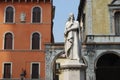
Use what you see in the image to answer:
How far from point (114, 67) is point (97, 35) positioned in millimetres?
4014

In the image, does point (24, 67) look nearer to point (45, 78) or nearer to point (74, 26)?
point (45, 78)

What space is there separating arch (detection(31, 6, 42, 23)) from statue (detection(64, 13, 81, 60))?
24844 mm

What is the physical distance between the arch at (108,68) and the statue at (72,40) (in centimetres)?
2263

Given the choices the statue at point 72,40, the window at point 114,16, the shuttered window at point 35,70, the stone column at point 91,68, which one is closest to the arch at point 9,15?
the shuttered window at point 35,70

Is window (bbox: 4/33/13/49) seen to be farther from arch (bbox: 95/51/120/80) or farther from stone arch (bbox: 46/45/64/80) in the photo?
arch (bbox: 95/51/120/80)

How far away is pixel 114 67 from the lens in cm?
3766

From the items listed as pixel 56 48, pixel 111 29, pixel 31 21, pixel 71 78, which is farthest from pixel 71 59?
pixel 31 21

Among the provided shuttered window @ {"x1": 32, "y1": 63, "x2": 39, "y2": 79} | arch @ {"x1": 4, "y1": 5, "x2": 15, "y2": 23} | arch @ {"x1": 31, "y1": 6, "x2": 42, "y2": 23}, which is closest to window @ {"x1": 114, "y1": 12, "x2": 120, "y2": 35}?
arch @ {"x1": 31, "y1": 6, "x2": 42, "y2": 23}

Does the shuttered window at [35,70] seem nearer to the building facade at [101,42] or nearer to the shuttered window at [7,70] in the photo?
the building facade at [101,42]

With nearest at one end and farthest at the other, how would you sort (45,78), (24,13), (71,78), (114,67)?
(71,78)
(45,78)
(114,67)
(24,13)

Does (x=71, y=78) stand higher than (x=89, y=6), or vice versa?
(x=89, y=6)

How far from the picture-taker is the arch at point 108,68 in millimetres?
37625

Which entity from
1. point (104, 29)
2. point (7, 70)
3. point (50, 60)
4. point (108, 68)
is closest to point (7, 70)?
point (7, 70)

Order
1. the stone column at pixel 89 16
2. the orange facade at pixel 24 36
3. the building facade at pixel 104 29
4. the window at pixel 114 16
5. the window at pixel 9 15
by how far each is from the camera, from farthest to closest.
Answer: the window at pixel 9 15 < the orange facade at pixel 24 36 < the stone column at pixel 89 16 < the window at pixel 114 16 < the building facade at pixel 104 29
